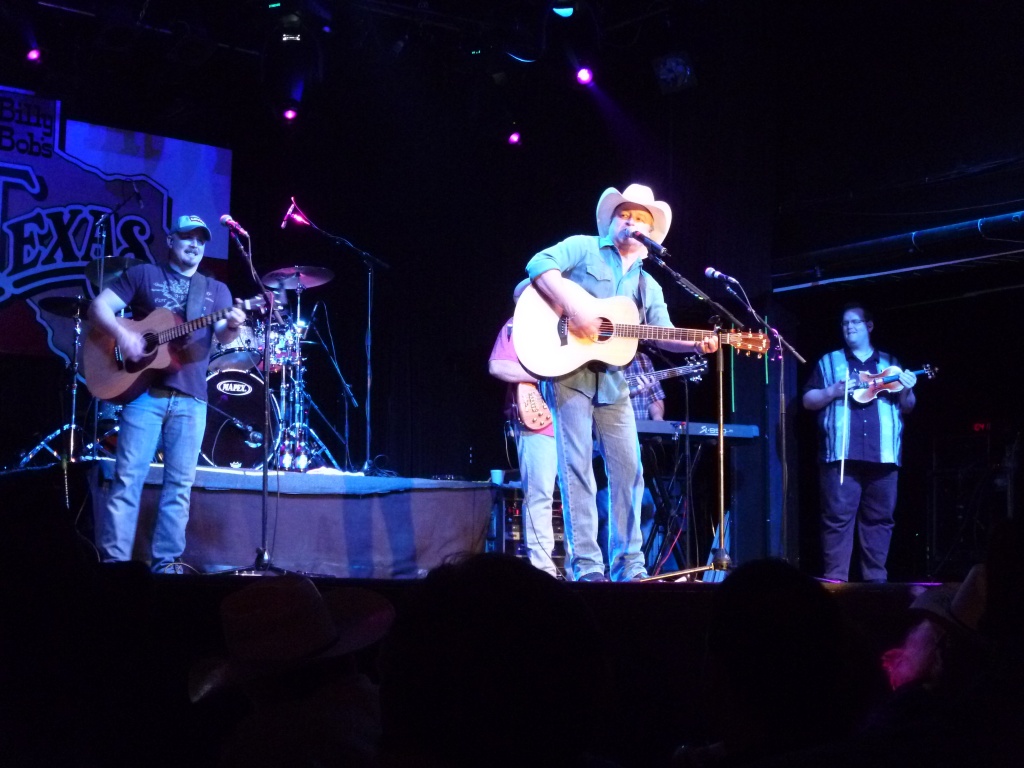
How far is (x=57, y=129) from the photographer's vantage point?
11.4 metres

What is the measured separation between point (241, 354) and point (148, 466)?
3.59m

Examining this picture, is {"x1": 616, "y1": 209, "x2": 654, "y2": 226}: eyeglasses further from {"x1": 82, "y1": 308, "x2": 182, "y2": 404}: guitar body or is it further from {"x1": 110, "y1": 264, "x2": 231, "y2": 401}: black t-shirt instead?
{"x1": 82, "y1": 308, "x2": 182, "y2": 404}: guitar body

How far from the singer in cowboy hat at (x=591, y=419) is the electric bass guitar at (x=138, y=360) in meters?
1.95

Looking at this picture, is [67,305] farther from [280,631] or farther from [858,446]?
[280,631]

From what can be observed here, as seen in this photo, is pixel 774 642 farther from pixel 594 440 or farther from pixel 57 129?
pixel 57 129

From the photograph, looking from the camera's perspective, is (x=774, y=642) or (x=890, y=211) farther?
(x=890, y=211)

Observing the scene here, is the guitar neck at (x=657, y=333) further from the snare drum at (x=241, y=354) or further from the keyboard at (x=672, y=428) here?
the snare drum at (x=241, y=354)

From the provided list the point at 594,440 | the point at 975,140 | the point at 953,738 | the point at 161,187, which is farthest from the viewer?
the point at 161,187

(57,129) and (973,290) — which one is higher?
(57,129)

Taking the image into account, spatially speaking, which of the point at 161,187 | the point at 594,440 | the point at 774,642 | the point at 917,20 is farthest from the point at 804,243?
the point at 774,642

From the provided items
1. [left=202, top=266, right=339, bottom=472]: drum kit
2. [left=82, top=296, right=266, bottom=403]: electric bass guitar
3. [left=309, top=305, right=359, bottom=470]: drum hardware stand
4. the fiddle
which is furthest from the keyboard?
[left=309, top=305, right=359, bottom=470]: drum hardware stand

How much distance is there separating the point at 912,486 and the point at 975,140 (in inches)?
148

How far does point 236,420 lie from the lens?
1069 centimetres

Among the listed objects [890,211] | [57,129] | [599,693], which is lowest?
[599,693]
